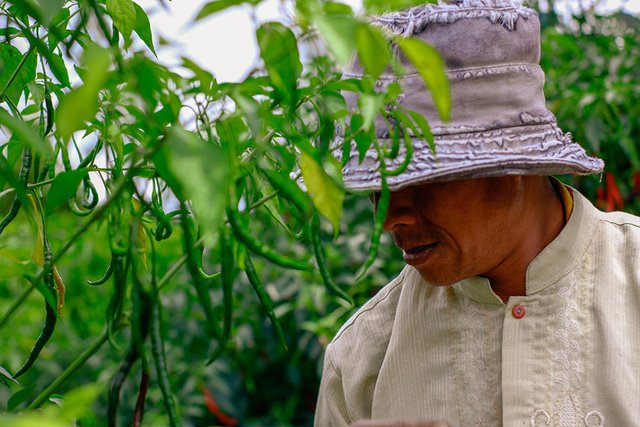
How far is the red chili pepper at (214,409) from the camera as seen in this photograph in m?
2.49

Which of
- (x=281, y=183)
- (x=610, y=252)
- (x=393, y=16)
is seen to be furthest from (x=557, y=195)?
(x=281, y=183)

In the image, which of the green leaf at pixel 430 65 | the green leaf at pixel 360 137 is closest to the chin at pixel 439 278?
the green leaf at pixel 360 137

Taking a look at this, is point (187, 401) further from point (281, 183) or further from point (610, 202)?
point (281, 183)

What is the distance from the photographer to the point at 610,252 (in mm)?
1269

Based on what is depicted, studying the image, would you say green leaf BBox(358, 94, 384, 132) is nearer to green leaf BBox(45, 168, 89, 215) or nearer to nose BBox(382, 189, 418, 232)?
green leaf BBox(45, 168, 89, 215)

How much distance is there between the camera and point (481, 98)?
1.16 metres

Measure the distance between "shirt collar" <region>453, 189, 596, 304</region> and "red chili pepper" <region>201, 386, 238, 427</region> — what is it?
1360mm

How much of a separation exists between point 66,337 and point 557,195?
1856mm

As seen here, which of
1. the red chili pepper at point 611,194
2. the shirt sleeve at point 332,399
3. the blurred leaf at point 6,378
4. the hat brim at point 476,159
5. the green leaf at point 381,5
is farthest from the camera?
the red chili pepper at point 611,194

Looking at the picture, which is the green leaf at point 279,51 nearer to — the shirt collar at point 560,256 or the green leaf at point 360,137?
the green leaf at point 360,137

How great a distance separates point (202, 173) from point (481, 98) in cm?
73

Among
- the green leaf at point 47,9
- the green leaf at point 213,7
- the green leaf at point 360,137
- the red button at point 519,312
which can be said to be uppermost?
the green leaf at point 47,9

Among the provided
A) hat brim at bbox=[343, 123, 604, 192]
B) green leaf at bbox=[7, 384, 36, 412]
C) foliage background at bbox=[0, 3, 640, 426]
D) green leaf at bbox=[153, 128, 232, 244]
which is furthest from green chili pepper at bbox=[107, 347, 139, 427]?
foliage background at bbox=[0, 3, 640, 426]

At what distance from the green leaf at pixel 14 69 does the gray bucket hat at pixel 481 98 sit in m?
0.39
